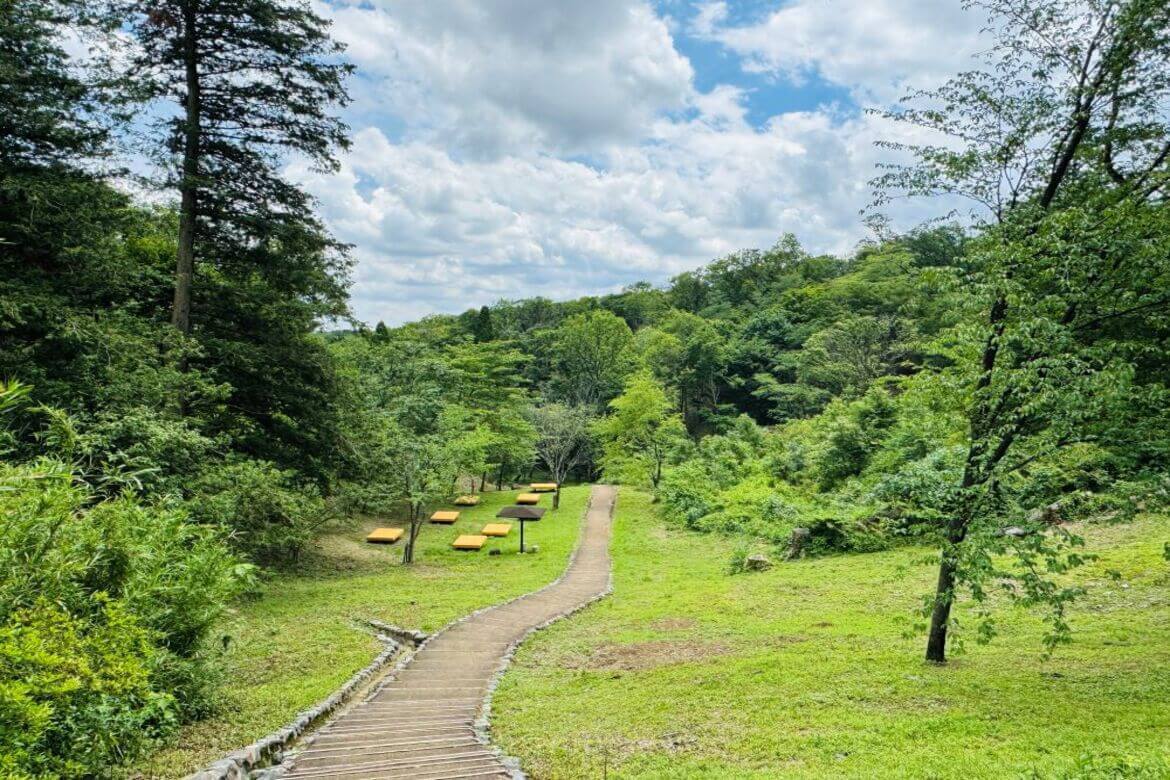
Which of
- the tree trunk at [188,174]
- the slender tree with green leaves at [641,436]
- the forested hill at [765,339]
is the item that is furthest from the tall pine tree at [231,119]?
the forested hill at [765,339]

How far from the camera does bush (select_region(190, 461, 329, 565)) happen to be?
12430 mm

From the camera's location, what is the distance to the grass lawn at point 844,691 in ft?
19.0

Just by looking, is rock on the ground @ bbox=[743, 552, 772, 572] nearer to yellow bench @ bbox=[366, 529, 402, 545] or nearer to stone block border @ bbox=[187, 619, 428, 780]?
stone block border @ bbox=[187, 619, 428, 780]

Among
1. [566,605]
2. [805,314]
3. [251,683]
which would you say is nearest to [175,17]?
[251,683]

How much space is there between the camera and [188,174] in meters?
13.8

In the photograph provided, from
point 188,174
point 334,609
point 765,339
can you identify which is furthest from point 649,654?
point 765,339

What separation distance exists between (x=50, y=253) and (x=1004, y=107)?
57.7 feet

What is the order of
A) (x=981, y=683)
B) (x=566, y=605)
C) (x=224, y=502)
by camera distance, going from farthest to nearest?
1. (x=566, y=605)
2. (x=224, y=502)
3. (x=981, y=683)

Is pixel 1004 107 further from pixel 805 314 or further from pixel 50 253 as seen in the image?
pixel 805 314

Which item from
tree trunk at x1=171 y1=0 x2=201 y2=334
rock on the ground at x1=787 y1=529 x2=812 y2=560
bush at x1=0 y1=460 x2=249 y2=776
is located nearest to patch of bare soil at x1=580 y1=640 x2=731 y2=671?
bush at x1=0 y1=460 x2=249 y2=776

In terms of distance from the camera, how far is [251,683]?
354 inches

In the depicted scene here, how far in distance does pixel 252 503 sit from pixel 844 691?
1311cm

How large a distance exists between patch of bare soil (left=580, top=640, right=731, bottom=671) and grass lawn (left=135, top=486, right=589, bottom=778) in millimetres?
3857

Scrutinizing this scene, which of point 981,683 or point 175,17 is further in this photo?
point 175,17
